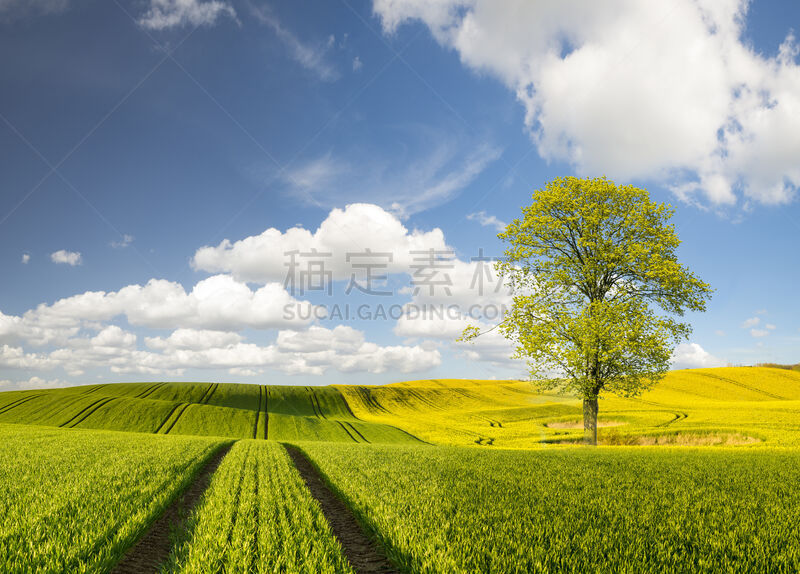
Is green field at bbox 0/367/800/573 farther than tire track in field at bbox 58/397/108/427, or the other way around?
tire track in field at bbox 58/397/108/427

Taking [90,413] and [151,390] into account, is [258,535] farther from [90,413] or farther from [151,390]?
[151,390]

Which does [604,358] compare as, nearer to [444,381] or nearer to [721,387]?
[721,387]

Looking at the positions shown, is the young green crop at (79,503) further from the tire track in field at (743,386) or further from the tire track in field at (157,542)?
the tire track in field at (743,386)

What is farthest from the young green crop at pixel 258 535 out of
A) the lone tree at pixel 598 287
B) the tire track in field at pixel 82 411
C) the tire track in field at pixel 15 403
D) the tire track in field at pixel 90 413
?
the tire track in field at pixel 15 403

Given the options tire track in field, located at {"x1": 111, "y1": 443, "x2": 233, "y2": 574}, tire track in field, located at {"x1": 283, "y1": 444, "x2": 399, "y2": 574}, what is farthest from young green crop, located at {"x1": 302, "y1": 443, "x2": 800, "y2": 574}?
tire track in field, located at {"x1": 111, "y1": 443, "x2": 233, "y2": 574}

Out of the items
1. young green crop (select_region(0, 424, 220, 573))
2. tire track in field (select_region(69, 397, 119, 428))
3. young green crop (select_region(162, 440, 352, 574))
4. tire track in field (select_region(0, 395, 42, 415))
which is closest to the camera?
young green crop (select_region(162, 440, 352, 574))

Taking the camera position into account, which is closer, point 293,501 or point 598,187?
point 293,501

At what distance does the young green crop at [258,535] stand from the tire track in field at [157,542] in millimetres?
442

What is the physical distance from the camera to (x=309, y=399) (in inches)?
3551

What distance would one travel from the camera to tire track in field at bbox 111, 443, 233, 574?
25.3ft

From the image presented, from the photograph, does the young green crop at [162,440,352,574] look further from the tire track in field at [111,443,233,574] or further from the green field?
the tire track in field at [111,443,233,574]

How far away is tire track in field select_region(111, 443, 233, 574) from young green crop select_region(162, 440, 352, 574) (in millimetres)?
442

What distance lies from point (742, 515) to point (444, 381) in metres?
120

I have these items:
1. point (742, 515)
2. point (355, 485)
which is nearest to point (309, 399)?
point (355, 485)
